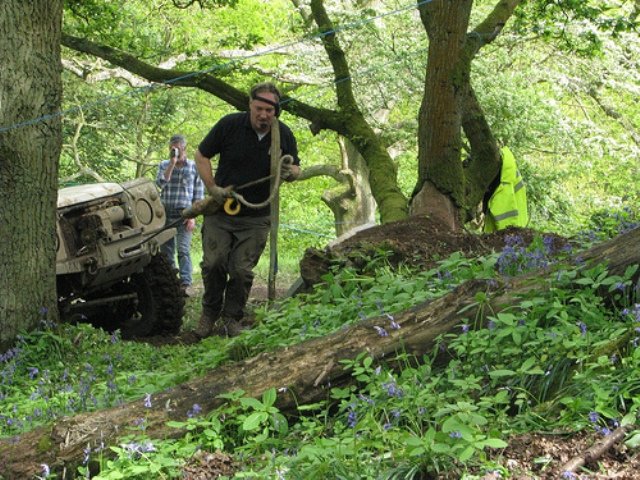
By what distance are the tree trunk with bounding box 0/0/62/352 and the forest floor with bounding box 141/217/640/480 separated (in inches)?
58.7

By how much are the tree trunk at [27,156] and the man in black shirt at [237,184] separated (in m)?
1.23

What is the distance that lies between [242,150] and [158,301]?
2.40m

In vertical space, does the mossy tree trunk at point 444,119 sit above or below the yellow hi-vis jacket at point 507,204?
above

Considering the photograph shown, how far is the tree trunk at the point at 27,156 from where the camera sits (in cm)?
827

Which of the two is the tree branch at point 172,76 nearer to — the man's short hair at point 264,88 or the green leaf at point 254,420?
the man's short hair at point 264,88

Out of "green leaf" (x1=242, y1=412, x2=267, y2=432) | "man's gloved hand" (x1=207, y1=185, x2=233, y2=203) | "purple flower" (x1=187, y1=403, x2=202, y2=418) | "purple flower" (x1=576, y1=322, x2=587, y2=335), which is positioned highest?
"man's gloved hand" (x1=207, y1=185, x2=233, y2=203)

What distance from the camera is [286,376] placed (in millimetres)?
4562

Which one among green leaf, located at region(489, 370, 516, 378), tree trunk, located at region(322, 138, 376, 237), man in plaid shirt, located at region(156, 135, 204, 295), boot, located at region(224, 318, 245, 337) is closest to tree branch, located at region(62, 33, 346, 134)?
man in plaid shirt, located at region(156, 135, 204, 295)

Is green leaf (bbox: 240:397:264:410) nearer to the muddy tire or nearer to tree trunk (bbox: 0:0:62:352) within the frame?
tree trunk (bbox: 0:0:62:352)

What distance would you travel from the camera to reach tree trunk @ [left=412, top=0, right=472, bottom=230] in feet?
35.0

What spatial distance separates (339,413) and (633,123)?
2218cm

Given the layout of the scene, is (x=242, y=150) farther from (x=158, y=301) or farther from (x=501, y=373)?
(x=501, y=373)

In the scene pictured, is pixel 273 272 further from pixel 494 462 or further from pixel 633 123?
pixel 633 123

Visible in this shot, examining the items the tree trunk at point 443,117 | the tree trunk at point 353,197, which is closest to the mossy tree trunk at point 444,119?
the tree trunk at point 443,117
